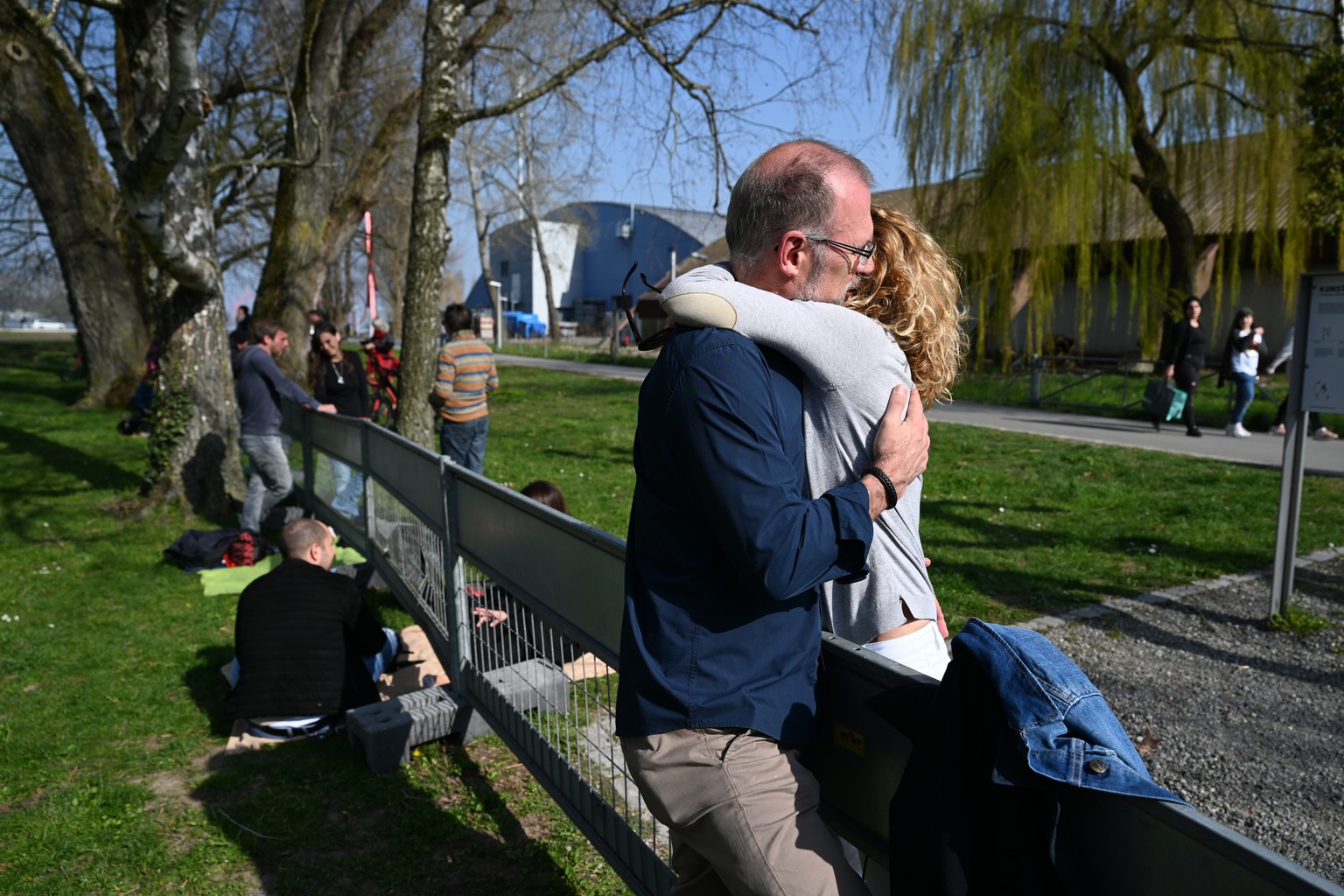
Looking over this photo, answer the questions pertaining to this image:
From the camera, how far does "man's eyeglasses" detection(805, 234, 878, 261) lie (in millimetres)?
1840

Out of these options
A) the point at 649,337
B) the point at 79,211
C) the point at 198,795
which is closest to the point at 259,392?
the point at 198,795

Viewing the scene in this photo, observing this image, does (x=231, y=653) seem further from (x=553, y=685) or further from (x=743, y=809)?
(x=743, y=809)

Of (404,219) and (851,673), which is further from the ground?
(404,219)

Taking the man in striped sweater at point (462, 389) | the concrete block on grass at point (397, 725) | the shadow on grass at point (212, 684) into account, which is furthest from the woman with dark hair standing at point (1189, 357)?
the shadow on grass at point (212, 684)

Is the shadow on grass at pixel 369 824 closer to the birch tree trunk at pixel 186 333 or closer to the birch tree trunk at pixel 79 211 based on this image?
the birch tree trunk at pixel 186 333

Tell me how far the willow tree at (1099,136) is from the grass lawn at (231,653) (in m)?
6.86

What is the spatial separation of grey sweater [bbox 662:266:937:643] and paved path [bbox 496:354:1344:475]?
1037 centimetres

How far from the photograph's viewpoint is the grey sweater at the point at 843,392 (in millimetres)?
1742

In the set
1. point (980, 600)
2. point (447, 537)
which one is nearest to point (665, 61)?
→ point (980, 600)

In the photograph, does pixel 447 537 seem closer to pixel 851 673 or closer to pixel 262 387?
pixel 851 673

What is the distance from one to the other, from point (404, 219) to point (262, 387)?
25.8 m

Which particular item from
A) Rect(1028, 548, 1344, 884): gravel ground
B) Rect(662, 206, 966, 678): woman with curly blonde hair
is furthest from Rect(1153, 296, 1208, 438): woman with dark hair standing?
Rect(662, 206, 966, 678): woman with curly blonde hair

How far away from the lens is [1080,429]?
50.5 ft

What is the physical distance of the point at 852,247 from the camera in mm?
1859
